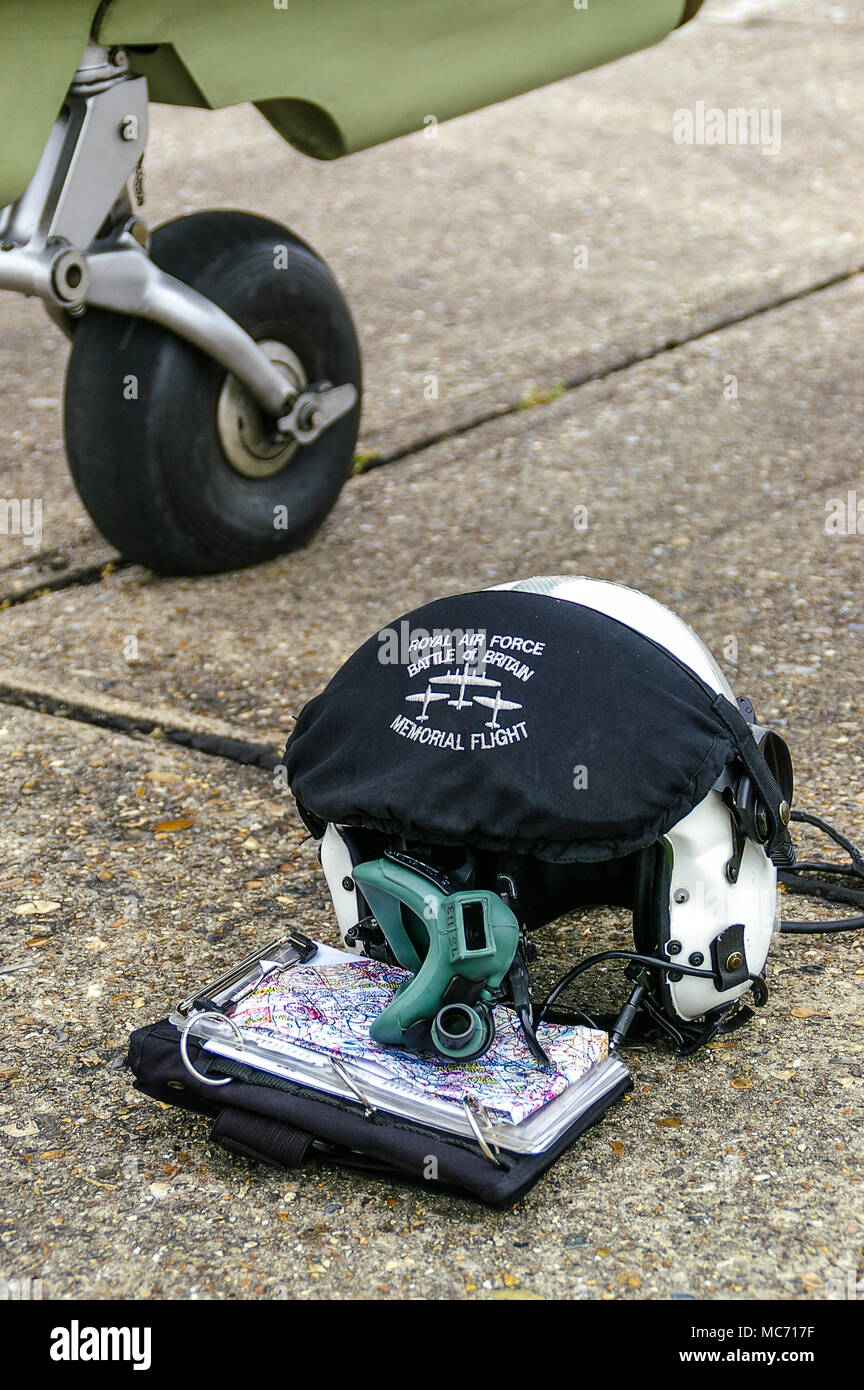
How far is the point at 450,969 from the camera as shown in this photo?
1.92 m

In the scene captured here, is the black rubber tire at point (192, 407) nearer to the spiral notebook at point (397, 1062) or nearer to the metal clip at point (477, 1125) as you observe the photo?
the spiral notebook at point (397, 1062)

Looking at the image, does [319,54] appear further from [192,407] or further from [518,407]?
[518,407]

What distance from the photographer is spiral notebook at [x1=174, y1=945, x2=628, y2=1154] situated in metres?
1.86

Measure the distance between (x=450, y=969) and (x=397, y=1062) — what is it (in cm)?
14

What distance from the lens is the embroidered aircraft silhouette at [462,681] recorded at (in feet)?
6.59

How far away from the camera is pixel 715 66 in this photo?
775cm

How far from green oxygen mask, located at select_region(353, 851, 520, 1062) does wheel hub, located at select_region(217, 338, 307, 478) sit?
71.4 inches

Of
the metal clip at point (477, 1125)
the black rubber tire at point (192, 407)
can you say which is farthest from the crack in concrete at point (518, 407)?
the metal clip at point (477, 1125)

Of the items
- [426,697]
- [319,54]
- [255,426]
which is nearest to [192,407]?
[255,426]

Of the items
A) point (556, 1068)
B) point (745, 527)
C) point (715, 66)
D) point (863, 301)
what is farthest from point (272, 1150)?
point (715, 66)

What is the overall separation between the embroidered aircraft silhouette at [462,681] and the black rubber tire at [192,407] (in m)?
1.58

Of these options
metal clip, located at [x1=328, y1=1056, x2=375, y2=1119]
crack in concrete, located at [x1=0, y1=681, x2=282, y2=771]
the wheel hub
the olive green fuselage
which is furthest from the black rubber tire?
metal clip, located at [x1=328, y1=1056, x2=375, y2=1119]

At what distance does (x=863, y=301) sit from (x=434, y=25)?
7.84ft
